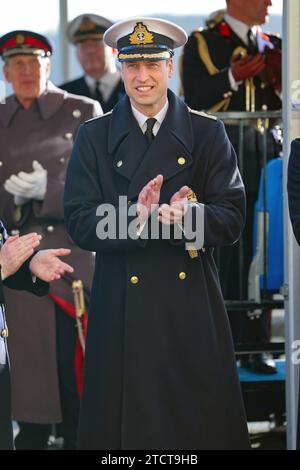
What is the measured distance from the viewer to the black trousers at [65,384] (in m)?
6.69

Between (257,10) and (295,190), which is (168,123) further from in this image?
(257,10)

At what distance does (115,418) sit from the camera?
195 inches

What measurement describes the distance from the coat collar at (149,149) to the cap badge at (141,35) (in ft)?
0.84

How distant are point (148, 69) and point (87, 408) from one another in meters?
1.27

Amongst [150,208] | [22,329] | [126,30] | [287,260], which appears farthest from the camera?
[22,329]

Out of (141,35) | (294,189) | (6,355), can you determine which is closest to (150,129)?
(141,35)

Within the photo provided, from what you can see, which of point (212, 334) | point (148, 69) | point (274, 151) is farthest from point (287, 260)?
point (274, 151)

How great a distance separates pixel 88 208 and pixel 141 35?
67 centimetres

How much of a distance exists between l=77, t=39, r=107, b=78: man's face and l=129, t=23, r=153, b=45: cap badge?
3018 millimetres

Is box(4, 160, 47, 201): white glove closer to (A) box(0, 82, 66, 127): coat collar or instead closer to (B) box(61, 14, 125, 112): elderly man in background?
(A) box(0, 82, 66, 127): coat collar

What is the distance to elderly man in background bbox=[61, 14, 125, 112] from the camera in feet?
25.8

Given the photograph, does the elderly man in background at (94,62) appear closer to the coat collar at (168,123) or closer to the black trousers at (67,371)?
the black trousers at (67,371)

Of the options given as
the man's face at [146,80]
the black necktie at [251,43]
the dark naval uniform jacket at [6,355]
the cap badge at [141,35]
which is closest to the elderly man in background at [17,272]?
the dark naval uniform jacket at [6,355]
